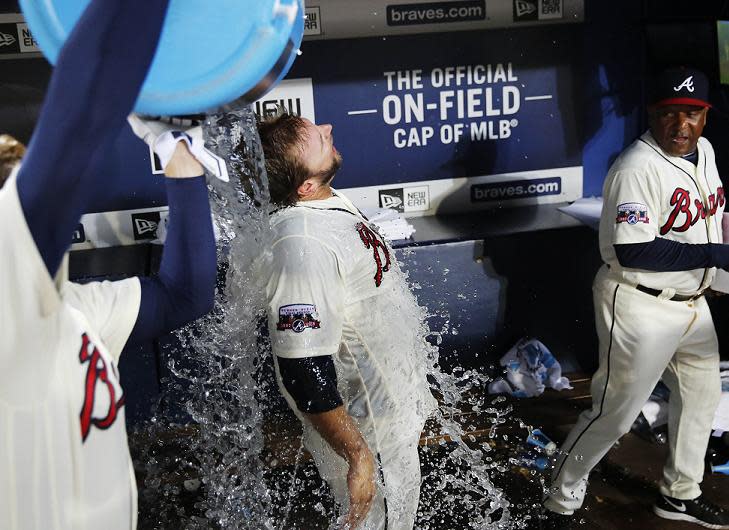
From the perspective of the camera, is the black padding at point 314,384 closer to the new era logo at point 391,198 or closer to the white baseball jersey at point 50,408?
the white baseball jersey at point 50,408

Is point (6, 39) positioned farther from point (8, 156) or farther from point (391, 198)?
point (8, 156)

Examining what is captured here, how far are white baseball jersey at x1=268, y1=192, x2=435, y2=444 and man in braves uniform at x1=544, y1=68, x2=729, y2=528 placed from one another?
0.85m

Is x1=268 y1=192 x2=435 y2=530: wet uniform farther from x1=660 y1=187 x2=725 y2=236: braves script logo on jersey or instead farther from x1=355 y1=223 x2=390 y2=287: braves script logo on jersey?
x1=660 y1=187 x2=725 y2=236: braves script logo on jersey

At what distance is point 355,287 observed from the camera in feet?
7.41

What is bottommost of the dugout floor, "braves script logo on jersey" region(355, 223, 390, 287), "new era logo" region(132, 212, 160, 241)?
the dugout floor

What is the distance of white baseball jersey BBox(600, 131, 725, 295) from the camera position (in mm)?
2904

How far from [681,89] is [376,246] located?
4.69ft

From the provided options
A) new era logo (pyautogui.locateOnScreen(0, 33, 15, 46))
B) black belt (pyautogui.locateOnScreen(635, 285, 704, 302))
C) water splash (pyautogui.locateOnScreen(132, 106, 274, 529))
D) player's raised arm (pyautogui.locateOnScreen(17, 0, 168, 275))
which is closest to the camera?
player's raised arm (pyautogui.locateOnScreen(17, 0, 168, 275))

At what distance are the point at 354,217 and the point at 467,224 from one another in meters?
2.02

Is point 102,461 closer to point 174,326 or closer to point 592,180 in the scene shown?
point 174,326

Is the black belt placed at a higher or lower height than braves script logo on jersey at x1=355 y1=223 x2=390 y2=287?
lower

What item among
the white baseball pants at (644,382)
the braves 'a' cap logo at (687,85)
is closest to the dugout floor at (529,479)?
the white baseball pants at (644,382)

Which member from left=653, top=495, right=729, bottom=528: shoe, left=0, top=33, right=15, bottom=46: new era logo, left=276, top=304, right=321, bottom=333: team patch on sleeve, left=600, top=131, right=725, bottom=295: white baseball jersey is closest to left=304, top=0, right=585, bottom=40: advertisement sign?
left=0, top=33, right=15, bottom=46: new era logo

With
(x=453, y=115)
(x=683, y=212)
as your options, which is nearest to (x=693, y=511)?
(x=683, y=212)
